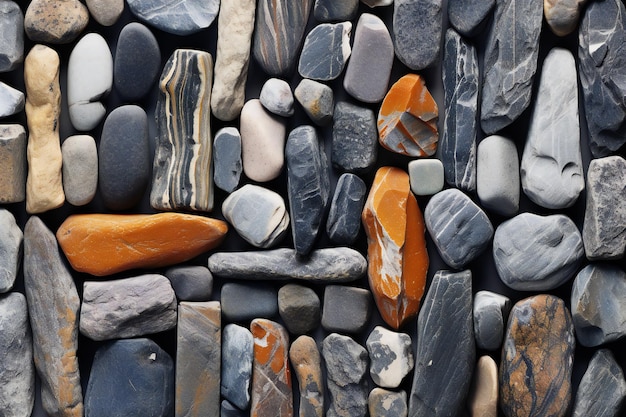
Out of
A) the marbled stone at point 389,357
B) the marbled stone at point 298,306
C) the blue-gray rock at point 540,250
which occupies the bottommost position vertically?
the marbled stone at point 389,357

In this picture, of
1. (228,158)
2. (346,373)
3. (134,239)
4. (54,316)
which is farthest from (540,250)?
(54,316)

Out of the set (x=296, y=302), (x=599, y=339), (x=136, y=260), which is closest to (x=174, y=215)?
(x=136, y=260)

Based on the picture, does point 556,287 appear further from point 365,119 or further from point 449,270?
point 365,119

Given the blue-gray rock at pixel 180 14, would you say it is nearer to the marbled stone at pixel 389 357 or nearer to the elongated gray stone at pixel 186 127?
the elongated gray stone at pixel 186 127

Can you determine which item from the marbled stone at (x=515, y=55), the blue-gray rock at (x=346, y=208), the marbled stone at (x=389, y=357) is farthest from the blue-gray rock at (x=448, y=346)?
the marbled stone at (x=515, y=55)

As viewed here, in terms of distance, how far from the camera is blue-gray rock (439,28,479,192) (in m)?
1.04

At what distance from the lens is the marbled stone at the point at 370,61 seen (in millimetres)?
1056

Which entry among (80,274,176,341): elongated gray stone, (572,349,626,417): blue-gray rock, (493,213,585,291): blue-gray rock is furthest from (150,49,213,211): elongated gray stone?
(572,349,626,417): blue-gray rock

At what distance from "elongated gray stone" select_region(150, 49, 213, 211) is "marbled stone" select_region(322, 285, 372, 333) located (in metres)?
0.23

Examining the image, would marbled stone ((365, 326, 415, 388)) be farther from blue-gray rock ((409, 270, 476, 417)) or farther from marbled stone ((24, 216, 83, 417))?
marbled stone ((24, 216, 83, 417))

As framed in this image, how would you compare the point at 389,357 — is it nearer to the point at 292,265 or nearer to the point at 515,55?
the point at 292,265

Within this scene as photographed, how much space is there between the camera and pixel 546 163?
1022mm

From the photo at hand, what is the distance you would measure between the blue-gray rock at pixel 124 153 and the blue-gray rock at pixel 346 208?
0.93 feet

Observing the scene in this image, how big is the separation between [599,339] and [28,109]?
88 centimetres
